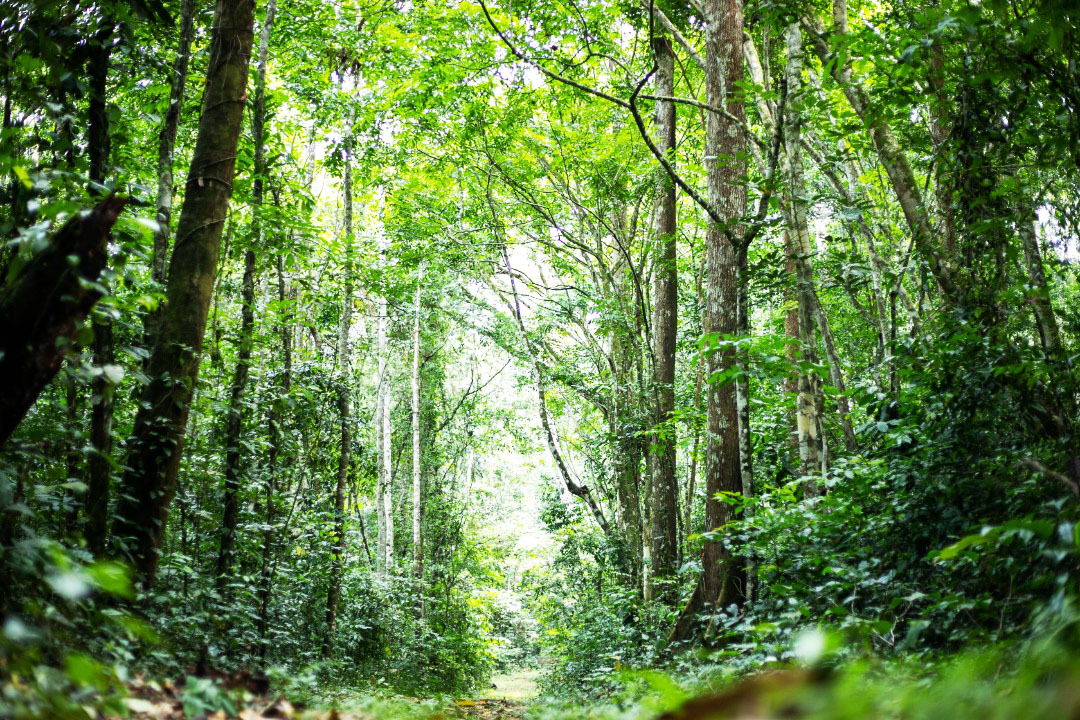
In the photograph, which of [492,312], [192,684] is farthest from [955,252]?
[492,312]

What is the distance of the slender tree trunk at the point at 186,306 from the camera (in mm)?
4449

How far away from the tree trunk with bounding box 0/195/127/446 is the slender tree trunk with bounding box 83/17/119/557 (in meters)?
1.23

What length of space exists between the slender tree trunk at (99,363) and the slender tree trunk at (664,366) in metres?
5.90

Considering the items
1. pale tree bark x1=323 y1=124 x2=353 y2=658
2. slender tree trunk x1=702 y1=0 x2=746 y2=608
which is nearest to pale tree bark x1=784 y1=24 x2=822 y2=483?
slender tree trunk x1=702 y1=0 x2=746 y2=608

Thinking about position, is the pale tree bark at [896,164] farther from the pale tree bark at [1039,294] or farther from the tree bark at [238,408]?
the tree bark at [238,408]

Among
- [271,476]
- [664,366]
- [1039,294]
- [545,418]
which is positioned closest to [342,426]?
[271,476]

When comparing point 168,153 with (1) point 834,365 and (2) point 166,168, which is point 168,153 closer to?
(2) point 166,168

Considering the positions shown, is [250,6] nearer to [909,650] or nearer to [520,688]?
[909,650]

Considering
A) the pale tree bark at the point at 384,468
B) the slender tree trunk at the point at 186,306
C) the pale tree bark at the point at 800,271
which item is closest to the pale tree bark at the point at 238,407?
the slender tree trunk at the point at 186,306

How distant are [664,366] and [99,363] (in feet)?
24.8

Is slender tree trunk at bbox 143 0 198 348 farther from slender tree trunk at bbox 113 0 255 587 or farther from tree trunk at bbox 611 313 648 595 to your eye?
tree trunk at bbox 611 313 648 595

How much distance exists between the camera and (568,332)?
1271cm

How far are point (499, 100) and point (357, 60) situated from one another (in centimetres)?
274

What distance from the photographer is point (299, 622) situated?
816 centimetres
